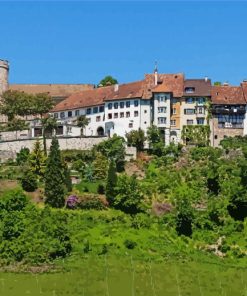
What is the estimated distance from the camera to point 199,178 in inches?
3034

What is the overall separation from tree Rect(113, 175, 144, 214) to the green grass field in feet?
36.4

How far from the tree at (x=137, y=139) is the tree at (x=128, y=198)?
59.7 feet

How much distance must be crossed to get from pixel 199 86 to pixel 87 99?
15.8m

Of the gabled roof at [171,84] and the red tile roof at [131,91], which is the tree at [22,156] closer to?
the red tile roof at [131,91]

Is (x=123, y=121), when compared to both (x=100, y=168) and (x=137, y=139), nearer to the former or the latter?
(x=137, y=139)

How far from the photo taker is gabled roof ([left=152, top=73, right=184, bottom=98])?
93219 millimetres

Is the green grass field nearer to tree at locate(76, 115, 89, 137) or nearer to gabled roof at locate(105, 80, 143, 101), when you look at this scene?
gabled roof at locate(105, 80, 143, 101)

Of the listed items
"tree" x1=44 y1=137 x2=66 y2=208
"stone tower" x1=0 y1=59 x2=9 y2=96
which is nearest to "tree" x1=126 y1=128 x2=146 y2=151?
"tree" x1=44 y1=137 x2=66 y2=208

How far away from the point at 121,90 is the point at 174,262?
1708 inches

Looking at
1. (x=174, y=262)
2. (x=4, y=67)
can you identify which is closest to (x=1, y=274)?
(x=174, y=262)

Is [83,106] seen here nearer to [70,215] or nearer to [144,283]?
[70,215]

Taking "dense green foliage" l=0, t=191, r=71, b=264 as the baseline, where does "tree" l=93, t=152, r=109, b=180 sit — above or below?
above

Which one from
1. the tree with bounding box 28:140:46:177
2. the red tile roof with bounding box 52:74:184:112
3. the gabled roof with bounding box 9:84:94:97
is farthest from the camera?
the gabled roof with bounding box 9:84:94:97

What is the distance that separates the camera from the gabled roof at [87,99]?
98188mm
